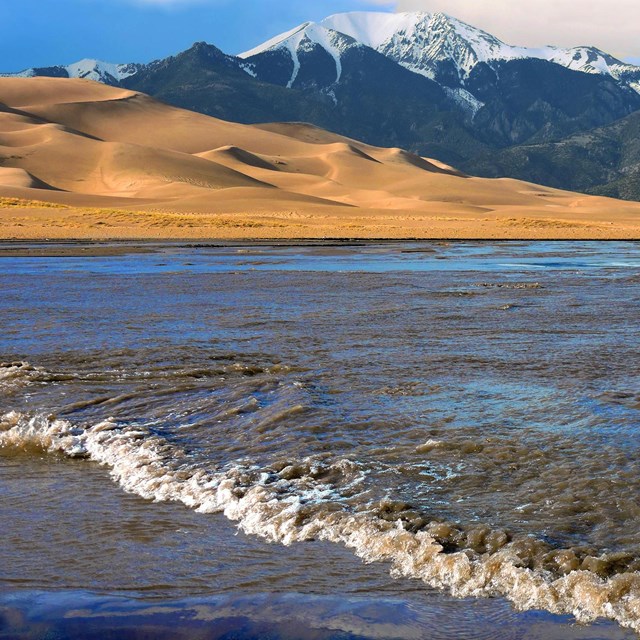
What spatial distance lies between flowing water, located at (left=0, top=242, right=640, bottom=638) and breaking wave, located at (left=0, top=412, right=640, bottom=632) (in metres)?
0.02

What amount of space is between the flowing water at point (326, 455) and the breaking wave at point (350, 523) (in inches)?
0.8

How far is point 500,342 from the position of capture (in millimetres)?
15016

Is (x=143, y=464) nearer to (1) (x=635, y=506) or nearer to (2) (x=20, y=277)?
(1) (x=635, y=506)

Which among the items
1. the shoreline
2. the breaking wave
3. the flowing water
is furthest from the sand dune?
the breaking wave

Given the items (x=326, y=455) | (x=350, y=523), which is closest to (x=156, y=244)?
(x=326, y=455)

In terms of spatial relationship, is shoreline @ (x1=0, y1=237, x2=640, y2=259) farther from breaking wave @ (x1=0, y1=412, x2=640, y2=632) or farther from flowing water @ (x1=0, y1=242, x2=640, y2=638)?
breaking wave @ (x1=0, y1=412, x2=640, y2=632)

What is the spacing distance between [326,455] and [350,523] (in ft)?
5.80

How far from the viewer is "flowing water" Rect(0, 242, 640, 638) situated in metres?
5.78

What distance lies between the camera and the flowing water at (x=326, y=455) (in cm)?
578

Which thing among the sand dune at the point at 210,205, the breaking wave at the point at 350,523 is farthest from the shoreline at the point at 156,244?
the breaking wave at the point at 350,523

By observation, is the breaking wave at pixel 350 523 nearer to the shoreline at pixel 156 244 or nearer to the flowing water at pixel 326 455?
the flowing water at pixel 326 455

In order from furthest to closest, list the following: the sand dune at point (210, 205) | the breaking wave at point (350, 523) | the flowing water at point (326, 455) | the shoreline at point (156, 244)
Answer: the sand dune at point (210, 205), the shoreline at point (156, 244), the flowing water at point (326, 455), the breaking wave at point (350, 523)

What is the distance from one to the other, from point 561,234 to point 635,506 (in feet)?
202

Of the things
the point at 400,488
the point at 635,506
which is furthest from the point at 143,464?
the point at 635,506
